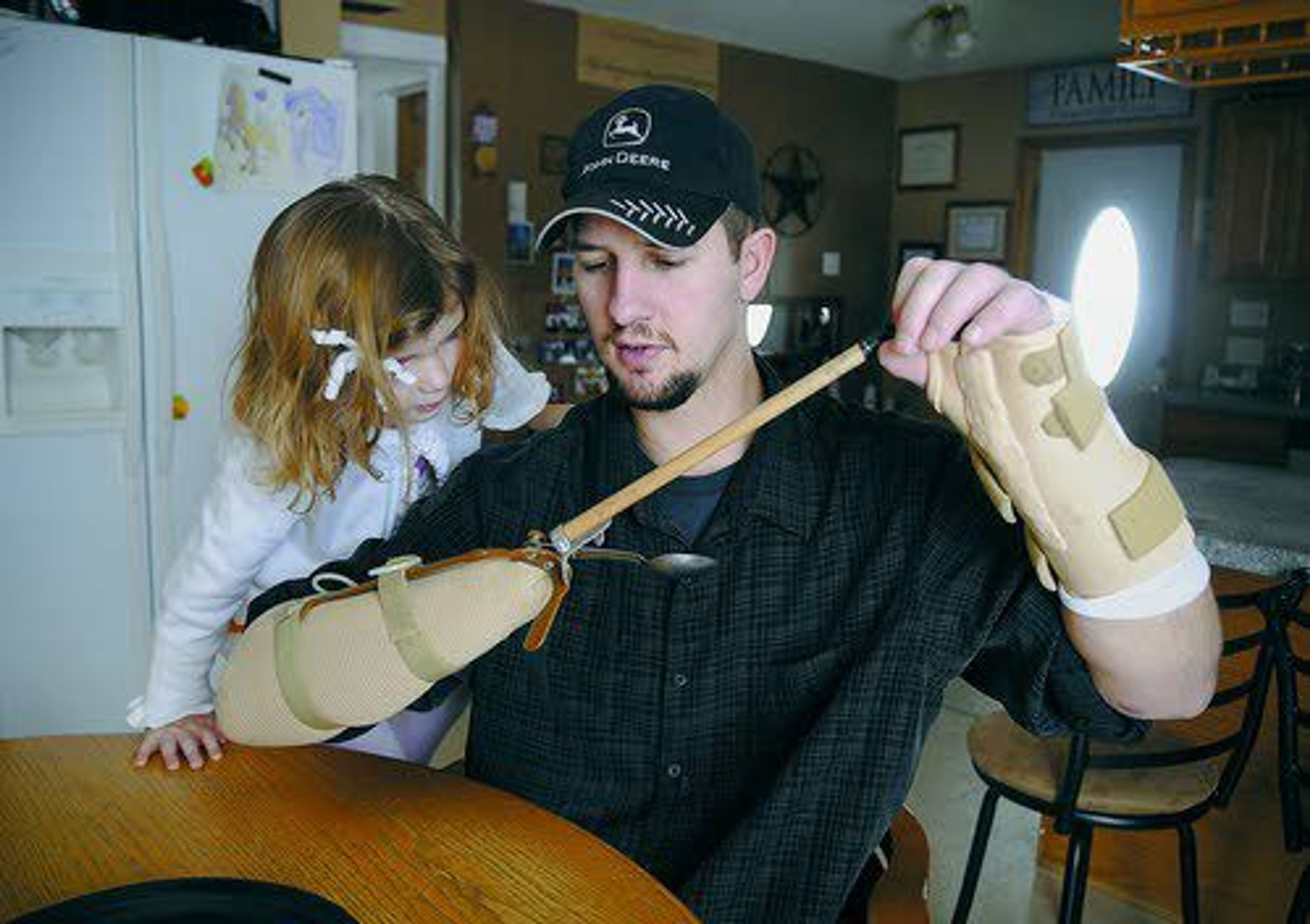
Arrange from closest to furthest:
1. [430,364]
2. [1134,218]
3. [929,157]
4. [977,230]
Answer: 1. [430,364]
2. [1134,218]
3. [977,230]
4. [929,157]

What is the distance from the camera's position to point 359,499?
157 cm

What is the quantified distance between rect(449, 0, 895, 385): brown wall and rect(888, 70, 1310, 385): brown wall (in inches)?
8.4

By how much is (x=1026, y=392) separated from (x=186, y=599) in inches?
40.5

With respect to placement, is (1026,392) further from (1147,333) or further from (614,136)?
(1147,333)

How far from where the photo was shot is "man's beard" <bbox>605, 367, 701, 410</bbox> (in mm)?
1329

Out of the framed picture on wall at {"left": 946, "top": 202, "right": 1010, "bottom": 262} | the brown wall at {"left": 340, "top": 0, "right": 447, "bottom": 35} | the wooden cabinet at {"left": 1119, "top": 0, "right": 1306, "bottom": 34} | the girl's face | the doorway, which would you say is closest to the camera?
the girl's face

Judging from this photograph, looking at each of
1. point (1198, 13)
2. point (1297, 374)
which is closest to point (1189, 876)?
point (1198, 13)

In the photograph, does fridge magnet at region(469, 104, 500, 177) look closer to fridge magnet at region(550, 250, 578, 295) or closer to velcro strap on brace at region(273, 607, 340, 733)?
fridge magnet at region(550, 250, 578, 295)

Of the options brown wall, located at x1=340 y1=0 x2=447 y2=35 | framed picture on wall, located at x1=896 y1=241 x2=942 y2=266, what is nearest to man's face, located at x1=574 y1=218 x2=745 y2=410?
→ brown wall, located at x1=340 y1=0 x2=447 y2=35

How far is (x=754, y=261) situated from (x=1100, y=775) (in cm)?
106

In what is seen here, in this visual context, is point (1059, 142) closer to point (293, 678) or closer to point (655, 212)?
point (655, 212)

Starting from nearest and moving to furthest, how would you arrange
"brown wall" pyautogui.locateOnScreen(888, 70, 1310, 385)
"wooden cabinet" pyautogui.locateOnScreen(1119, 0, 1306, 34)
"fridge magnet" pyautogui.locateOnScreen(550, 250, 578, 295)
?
"wooden cabinet" pyautogui.locateOnScreen(1119, 0, 1306, 34) → "fridge magnet" pyautogui.locateOnScreen(550, 250, 578, 295) → "brown wall" pyautogui.locateOnScreen(888, 70, 1310, 385)

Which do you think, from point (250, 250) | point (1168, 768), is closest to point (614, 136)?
point (1168, 768)

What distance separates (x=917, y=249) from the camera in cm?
680
